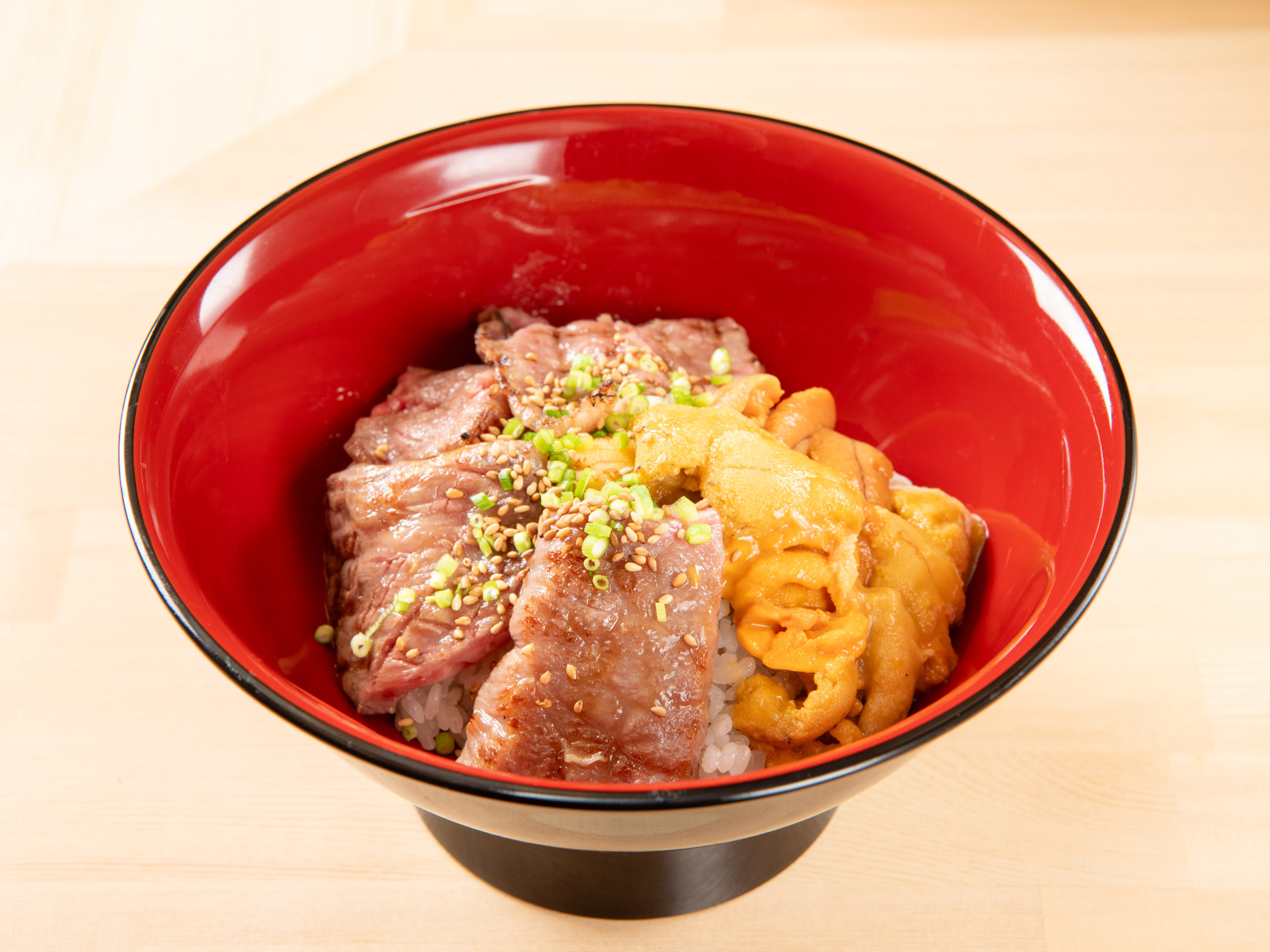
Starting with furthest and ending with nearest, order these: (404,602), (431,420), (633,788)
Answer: (431,420) → (404,602) → (633,788)

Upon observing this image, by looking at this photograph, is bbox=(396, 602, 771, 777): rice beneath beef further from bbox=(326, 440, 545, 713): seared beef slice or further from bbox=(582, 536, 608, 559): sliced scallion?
bbox=(582, 536, 608, 559): sliced scallion

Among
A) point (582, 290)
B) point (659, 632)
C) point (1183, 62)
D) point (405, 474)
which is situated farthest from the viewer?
point (1183, 62)

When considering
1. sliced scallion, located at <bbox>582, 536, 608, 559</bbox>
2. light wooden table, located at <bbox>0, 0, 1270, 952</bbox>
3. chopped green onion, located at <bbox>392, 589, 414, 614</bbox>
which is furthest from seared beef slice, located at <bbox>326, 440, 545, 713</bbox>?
light wooden table, located at <bbox>0, 0, 1270, 952</bbox>

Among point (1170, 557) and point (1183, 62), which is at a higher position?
point (1183, 62)

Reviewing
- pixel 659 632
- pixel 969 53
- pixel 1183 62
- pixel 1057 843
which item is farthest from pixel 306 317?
pixel 1183 62

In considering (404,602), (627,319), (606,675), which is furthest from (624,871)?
(627,319)

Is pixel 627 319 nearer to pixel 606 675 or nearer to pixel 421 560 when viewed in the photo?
pixel 421 560

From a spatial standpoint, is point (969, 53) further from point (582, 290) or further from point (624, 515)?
point (624, 515)
